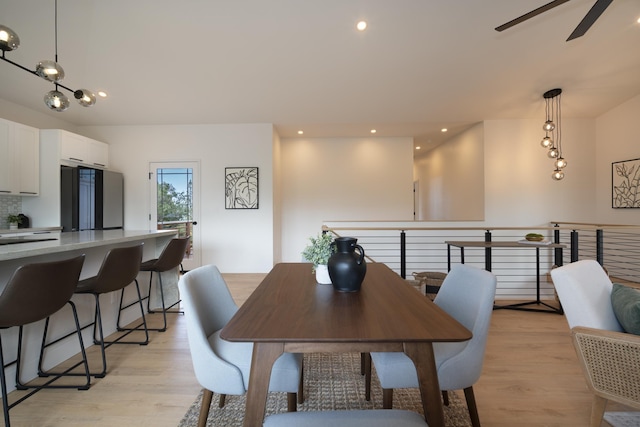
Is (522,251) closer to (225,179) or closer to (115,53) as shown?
(225,179)

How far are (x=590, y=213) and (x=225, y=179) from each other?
6676mm

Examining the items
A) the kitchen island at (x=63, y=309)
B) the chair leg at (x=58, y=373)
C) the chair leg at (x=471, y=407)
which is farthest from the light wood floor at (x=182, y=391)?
the chair leg at (x=471, y=407)

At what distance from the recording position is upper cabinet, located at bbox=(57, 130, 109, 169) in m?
4.00

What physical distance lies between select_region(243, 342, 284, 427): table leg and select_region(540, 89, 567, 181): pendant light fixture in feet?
13.9

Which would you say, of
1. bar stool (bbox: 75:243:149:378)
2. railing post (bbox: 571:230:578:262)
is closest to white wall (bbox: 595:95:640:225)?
railing post (bbox: 571:230:578:262)

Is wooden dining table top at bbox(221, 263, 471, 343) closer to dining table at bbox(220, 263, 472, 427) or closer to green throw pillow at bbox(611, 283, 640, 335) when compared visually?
dining table at bbox(220, 263, 472, 427)

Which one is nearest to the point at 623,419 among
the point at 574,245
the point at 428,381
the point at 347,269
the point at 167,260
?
the point at 428,381

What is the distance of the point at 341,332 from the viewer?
2.70 ft

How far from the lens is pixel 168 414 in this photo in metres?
1.52

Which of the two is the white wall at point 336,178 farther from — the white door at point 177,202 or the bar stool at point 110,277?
the bar stool at point 110,277

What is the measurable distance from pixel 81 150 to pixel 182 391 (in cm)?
455

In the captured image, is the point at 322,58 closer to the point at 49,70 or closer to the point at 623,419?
the point at 49,70

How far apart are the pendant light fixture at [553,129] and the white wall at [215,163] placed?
4.21 meters

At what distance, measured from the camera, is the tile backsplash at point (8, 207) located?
3.77 meters
